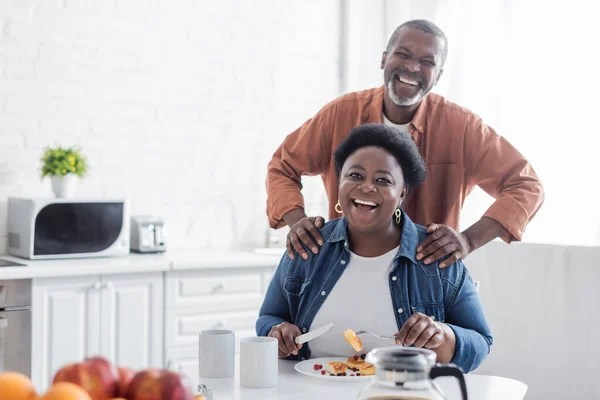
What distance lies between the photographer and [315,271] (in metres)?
1.93

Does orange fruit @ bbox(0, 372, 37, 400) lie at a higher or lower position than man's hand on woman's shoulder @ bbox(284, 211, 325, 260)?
lower

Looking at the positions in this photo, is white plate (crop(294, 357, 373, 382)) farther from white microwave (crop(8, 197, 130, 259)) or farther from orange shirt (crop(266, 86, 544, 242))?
white microwave (crop(8, 197, 130, 259))

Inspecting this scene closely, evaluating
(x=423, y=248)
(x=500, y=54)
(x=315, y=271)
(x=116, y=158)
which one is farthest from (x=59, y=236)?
(x=500, y=54)

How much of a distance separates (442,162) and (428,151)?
6cm

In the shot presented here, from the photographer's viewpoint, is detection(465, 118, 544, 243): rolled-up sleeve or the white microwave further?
the white microwave

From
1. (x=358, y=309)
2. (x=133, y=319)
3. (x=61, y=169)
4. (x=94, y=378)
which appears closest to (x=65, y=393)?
(x=94, y=378)

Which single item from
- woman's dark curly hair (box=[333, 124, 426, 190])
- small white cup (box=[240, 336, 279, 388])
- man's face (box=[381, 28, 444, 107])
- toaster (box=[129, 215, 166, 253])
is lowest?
small white cup (box=[240, 336, 279, 388])

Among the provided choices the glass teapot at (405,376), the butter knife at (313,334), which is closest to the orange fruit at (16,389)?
the glass teapot at (405,376)

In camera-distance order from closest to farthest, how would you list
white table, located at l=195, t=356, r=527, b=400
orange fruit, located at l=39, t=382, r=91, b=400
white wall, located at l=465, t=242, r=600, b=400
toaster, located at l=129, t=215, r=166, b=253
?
orange fruit, located at l=39, t=382, r=91, b=400 → white table, located at l=195, t=356, r=527, b=400 → white wall, located at l=465, t=242, r=600, b=400 → toaster, located at l=129, t=215, r=166, b=253

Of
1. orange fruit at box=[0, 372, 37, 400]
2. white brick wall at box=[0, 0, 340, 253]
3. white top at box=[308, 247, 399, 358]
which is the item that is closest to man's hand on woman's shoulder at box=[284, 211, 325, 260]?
white top at box=[308, 247, 399, 358]

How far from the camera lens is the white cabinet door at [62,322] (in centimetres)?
282

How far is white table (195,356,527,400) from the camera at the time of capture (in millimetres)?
1462

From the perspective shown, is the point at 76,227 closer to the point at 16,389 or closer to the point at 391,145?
the point at 391,145

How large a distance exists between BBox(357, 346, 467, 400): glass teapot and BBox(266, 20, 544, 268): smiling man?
1.20 meters
